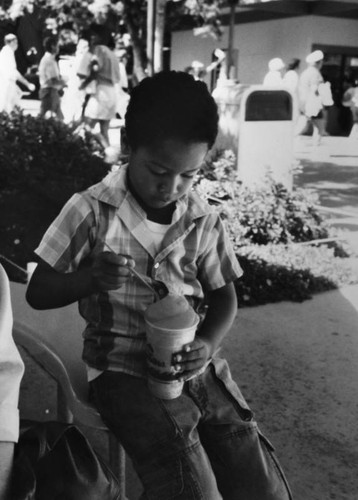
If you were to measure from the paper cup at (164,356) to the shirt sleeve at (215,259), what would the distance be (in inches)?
14.3

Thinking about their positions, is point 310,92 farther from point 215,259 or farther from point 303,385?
point 215,259

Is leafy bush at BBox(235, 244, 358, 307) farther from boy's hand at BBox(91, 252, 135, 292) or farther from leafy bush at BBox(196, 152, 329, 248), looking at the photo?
boy's hand at BBox(91, 252, 135, 292)

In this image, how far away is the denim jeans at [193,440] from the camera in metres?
1.83

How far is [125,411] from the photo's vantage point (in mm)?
1895

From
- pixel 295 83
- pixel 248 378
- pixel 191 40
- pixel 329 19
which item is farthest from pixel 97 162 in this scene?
pixel 191 40

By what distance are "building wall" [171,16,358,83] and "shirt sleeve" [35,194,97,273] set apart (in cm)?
1843

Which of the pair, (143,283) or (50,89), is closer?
(143,283)

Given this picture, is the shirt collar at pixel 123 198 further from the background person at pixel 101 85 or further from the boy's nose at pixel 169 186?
the background person at pixel 101 85

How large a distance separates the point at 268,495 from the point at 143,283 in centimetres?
67

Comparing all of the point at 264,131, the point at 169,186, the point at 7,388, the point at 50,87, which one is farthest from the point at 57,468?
the point at 50,87

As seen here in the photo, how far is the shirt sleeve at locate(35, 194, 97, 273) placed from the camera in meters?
1.94

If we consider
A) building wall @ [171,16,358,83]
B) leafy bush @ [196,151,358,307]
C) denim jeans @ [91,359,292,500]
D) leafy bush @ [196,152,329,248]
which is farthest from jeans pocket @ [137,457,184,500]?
building wall @ [171,16,358,83]

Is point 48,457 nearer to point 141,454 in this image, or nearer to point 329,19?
point 141,454

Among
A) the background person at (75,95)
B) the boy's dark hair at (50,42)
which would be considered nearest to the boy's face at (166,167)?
the background person at (75,95)
